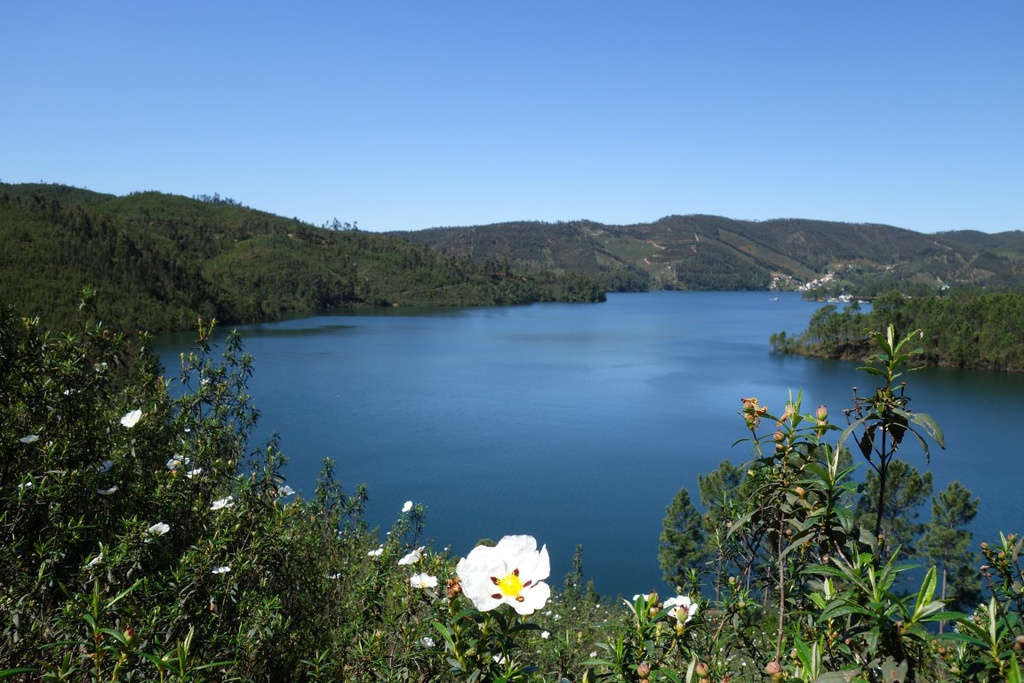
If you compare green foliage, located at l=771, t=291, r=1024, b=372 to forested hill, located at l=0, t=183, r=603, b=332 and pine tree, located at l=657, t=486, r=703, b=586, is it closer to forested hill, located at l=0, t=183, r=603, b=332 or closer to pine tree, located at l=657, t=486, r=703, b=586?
pine tree, located at l=657, t=486, r=703, b=586

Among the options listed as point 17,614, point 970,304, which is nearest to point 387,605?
point 17,614

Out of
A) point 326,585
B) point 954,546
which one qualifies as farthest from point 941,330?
point 326,585

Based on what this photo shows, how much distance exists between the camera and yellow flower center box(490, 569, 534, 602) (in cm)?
115

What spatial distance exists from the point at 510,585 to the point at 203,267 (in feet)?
308

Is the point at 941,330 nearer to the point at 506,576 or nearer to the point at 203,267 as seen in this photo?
the point at 506,576

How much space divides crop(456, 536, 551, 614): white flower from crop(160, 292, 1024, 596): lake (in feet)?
1.68

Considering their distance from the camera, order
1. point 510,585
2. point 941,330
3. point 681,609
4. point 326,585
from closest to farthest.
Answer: point 510,585 → point 681,609 → point 326,585 → point 941,330

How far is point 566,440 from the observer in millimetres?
24000

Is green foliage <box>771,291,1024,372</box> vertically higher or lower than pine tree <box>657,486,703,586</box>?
higher

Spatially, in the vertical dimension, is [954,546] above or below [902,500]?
below

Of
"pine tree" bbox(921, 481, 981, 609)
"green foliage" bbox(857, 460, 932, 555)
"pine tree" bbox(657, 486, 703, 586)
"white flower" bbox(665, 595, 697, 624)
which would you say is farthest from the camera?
"green foliage" bbox(857, 460, 932, 555)

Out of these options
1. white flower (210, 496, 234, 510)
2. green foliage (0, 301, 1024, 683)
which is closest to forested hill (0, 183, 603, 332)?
green foliage (0, 301, 1024, 683)

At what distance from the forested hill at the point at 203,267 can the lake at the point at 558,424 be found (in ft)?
26.2

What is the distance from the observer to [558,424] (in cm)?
2647
